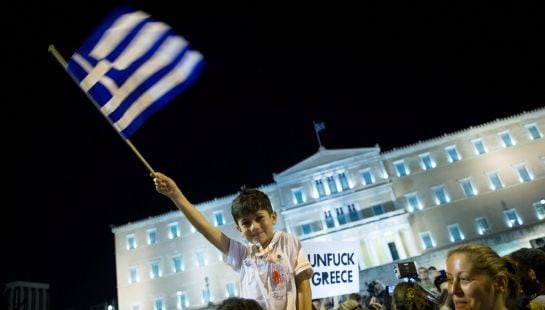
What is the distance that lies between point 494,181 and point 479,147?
3.94 meters

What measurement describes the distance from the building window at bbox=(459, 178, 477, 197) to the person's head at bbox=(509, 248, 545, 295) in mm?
38362

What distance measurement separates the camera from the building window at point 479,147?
39.6 metres

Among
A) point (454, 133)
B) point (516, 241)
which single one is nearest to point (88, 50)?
point (516, 241)

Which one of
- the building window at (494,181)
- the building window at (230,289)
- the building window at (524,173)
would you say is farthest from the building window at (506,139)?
the building window at (230,289)

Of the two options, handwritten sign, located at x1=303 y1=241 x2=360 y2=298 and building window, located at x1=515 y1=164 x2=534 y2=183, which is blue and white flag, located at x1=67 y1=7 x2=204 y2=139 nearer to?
handwritten sign, located at x1=303 y1=241 x2=360 y2=298

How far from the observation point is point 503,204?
3688 cm

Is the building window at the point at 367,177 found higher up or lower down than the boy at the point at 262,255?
higher up

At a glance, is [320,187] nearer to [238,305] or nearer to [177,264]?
[177,264]

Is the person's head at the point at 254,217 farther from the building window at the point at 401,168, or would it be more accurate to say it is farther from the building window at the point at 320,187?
the building window at the point at 401,168

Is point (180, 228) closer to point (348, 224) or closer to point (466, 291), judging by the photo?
point (348, 224)

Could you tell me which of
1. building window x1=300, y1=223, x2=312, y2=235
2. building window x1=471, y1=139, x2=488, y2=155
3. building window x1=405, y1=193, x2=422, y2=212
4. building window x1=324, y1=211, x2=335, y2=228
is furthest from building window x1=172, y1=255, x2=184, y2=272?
building window x1=471, y1=139, x2=488, y2=155

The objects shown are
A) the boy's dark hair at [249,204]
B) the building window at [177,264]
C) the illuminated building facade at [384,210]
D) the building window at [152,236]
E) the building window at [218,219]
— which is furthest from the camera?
the building window at [152,236]

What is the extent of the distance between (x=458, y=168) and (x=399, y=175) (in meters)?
6.03

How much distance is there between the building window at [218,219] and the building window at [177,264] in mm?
5688
